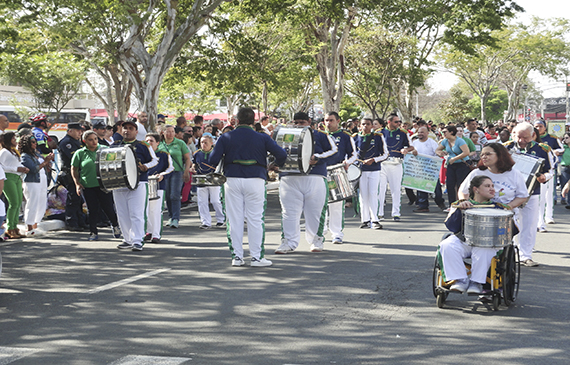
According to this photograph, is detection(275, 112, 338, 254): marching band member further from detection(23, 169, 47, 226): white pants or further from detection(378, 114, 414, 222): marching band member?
detection(23, 169, 47, 226): white pants

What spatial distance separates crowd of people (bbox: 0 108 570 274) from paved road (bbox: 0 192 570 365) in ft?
1.88

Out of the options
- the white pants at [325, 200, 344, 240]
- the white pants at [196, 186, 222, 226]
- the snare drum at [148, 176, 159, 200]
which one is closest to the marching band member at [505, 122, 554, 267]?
the white pants at [325, 200, 344, 240]

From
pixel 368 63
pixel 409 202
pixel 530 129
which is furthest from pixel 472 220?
pixel 368 63

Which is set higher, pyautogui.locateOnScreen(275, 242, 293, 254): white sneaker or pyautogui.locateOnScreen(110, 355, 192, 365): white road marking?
pyautogui.locateOnScreen(275, 242, 293, 254): white sneaker

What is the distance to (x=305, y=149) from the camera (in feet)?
33.2

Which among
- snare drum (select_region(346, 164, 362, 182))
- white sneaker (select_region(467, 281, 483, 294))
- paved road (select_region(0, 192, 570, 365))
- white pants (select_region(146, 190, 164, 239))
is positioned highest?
snare drum (select_region(346, 164, 362, 182))

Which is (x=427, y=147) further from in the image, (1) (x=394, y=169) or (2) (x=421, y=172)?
(1) (x=394, y=169)

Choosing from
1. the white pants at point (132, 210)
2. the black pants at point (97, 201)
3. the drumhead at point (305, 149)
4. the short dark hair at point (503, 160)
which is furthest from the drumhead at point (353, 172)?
the short dark hair at point (503, 160)

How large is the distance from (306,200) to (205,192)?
12.9 ft

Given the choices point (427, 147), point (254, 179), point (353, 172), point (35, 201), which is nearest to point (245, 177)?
point (254, 179)

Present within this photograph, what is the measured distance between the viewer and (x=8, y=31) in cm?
1719

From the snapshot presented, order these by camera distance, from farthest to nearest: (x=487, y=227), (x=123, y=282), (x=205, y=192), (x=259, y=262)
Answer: (x=205, y=192), (x=259, y=262), (x=123, y=282), (x=487, y=227)

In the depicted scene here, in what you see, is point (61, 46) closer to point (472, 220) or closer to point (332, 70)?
point (332, 70)

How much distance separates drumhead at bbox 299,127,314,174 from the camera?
10.0 m
